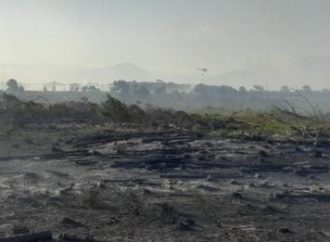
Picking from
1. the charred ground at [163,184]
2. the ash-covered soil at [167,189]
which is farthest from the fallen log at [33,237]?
the ash-covered soil at [167,189]

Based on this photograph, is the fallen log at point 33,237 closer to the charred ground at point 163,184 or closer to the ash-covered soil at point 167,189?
the charred ground at point 163,184

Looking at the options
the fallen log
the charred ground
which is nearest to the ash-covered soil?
the charred ground

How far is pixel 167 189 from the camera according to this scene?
43.4ft

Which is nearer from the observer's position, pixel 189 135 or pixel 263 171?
pixel 263 171

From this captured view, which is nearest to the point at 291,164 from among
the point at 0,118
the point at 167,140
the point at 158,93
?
the point at 167,140

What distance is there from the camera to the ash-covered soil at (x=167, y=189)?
9641 mm

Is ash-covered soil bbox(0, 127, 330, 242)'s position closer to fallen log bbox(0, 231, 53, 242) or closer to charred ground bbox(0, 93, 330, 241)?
charred ground bbox(0, 93, 330, 241)

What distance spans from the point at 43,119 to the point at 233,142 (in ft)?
41.6

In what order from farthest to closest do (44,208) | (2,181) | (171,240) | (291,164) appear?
1. (291,164)
2. (2,181)
3. (44,208)
4. (171,240)

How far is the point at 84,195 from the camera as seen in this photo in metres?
12.2

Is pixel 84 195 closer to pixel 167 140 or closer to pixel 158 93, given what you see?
pixel 167 140

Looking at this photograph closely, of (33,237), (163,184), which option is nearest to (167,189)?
(163,184)

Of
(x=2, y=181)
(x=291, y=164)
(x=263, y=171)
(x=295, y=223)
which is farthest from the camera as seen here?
(x=291, y=164)

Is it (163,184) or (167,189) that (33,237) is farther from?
(163,184)
